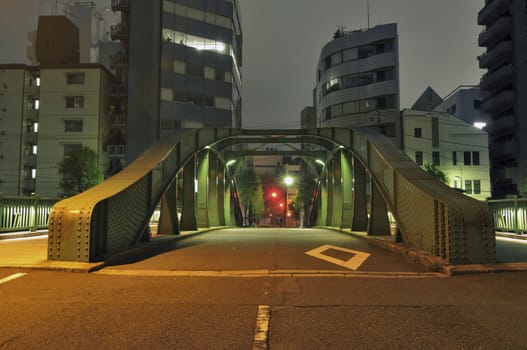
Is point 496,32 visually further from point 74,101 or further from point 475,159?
point 74,101

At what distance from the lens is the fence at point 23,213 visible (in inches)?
512

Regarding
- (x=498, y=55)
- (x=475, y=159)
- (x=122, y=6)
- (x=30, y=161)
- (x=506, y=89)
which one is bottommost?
(x=30, y=161)

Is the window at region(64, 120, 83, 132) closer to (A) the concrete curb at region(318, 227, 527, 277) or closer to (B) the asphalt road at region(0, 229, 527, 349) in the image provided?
(B) the asphalt road at region(0, 229, 527, 349)

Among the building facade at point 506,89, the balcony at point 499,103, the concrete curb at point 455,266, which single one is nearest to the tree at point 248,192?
the building facade at point 506,89

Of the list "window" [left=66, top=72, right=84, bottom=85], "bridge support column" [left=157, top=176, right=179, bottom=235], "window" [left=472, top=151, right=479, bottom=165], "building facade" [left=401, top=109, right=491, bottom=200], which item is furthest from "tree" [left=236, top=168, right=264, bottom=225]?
"bridge support column" [left=157, top=176, right=179, bottom=235]

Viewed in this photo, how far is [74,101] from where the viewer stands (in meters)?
46.1

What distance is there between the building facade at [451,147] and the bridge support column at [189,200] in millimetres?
35566

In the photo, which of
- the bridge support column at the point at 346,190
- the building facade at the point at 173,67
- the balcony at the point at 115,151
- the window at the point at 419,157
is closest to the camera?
the bridge support column at the point at 346,190

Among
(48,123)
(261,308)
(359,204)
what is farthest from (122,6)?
(261,308)

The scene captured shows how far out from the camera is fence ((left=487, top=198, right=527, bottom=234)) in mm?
14312

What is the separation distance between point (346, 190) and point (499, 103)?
38583mm

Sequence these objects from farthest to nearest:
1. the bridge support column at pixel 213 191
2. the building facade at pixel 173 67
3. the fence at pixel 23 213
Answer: the building facade at pixel 173 67 → the bridge support column at pixel 213 191 → the fence at pixel 23 213

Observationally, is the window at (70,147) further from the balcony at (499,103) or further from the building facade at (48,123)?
the balcony at (499,103)

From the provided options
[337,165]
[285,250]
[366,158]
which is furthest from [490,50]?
[285,250]
